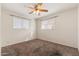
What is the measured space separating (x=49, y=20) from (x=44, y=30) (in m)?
0.31

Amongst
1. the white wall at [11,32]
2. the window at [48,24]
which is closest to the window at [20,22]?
the white wall at [11,32]

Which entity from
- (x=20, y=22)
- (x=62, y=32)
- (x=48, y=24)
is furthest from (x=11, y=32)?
(x=62, y=32)

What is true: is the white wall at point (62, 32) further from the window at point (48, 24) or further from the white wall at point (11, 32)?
the white wall at point (11, 32)

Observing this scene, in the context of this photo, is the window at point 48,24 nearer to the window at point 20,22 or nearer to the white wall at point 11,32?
the white wall at point 11,32

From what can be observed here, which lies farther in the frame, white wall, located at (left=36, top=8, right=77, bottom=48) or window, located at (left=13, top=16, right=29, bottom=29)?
white wall, located at (left=36, top=8, right=77, bottom=48)

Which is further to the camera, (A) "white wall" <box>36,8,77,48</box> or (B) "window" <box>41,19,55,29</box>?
(A) "white wall" <box>36,8,77,48</box>

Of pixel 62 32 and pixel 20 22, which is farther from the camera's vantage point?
pixel 62 32

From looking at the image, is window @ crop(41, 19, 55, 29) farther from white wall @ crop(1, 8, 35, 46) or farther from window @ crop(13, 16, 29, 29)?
window @ crop(13, 16, 29, 29)

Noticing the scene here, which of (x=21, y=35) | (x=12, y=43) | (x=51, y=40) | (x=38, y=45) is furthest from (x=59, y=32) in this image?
(x=12, y=43)

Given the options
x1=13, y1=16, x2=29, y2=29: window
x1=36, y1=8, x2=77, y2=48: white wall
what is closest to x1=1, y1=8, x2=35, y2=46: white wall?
x1=13, y1=16, x2=29, y2=29: window

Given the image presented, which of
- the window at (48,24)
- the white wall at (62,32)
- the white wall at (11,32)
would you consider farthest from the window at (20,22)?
the window at (48,24)

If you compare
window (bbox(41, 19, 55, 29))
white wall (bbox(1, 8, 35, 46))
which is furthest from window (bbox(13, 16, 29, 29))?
window (bbox(41, 19, 55, 29))

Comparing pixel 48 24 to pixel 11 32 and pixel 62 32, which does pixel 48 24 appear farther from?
pixel 11 32

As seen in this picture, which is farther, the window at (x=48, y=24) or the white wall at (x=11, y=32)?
the white wall at (x=11, y=32)
